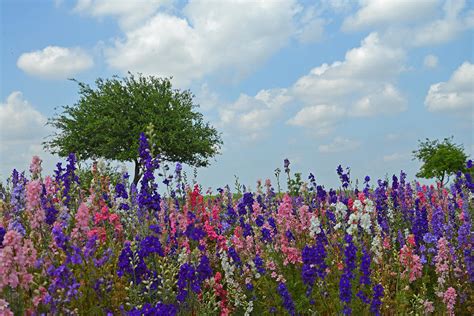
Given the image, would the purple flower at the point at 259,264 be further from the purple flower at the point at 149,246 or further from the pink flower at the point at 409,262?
the purple flower at the point at 149,246

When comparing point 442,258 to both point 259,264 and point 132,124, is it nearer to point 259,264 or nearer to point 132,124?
point 259,264

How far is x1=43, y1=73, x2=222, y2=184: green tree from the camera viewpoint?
118 feet

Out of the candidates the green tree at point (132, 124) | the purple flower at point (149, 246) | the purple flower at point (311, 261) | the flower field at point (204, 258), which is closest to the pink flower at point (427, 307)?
the flower field at point (204, 258)

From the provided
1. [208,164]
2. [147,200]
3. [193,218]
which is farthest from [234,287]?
[208,164]

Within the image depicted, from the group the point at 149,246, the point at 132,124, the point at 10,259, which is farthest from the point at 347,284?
the point at 132,124

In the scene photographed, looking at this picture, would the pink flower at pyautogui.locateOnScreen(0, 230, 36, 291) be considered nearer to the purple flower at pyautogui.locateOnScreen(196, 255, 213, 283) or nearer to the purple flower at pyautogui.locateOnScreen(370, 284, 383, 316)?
the purple flower at pyautogui.locateOnScreen(196, 255, 213, 283)

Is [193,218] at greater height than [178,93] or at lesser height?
lesser

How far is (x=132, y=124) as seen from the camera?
36.9 m

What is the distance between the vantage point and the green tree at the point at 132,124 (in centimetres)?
3603

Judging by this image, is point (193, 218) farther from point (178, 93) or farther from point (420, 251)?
point (178, 93)

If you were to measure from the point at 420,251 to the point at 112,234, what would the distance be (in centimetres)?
464

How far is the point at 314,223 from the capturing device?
657 centimetres

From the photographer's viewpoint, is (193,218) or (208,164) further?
(208,164)

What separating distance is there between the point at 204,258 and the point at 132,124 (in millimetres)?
31914
